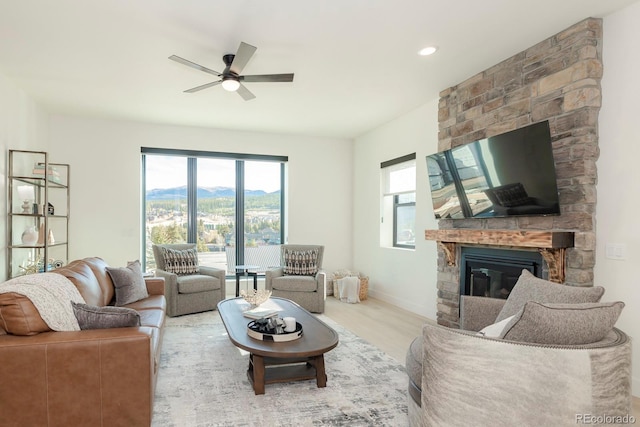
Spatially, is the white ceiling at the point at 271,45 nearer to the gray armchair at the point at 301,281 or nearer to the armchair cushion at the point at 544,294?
the armchair cushion at the point at 544,294

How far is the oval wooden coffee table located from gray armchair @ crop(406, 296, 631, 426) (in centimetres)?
120

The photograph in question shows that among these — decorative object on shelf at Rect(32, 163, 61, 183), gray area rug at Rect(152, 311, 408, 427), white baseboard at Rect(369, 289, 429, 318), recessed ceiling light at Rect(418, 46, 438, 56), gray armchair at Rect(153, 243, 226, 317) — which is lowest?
gray area rug at Rect(152, 311, 408, 427)

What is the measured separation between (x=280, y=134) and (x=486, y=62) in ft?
12.5

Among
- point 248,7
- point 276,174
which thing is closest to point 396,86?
point 248,7

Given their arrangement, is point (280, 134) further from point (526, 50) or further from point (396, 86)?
point (526, 50)

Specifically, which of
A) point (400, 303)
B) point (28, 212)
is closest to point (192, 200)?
point (28, 212)

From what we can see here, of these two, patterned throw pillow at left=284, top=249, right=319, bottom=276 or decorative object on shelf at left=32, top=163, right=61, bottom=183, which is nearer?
decorative object on shelf at left=32, top=163, right=61, bottom=183

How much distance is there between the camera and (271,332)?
9.61ft

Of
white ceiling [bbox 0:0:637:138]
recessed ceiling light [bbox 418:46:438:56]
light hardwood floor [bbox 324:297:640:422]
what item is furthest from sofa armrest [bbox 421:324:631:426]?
recessed ceiling light [bbox 418:46:438:56]

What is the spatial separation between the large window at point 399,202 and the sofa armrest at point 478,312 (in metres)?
3.00

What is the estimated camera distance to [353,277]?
A: 20.5 feet

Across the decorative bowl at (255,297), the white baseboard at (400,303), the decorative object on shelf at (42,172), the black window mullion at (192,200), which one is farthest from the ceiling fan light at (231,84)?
the white baseboard at (400,303)

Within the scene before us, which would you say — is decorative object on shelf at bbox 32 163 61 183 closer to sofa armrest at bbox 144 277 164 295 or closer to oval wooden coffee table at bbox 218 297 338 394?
sofa armrest at bbox 144 277 164 295

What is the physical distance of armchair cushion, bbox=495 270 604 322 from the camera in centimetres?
202
